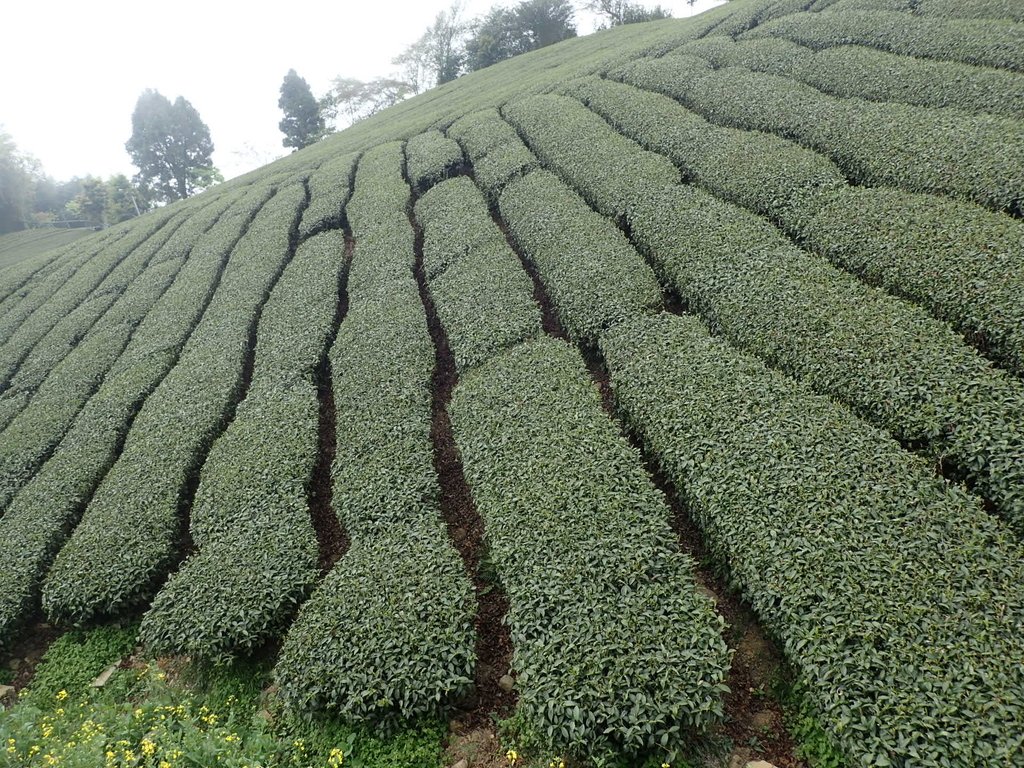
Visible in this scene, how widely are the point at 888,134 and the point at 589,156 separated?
7.88m

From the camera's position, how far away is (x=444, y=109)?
33781 millimetres

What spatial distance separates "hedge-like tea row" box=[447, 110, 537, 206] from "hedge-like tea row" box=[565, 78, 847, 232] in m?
2.88

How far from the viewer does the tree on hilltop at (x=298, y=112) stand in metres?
64.9

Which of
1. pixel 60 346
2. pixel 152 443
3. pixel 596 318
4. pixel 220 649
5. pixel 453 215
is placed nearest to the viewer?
pixel 220 649

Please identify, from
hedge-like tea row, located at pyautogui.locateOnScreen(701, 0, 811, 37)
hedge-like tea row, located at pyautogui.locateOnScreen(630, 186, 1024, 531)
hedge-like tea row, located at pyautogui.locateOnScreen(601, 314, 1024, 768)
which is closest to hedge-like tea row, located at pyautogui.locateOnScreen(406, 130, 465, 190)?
hedge-like tea row, located at pyautogui.locateOnScreen(630, 186, 1024, 531)

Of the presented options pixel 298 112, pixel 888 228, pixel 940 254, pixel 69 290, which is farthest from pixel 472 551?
pixel 298 112

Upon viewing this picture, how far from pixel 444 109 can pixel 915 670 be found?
1350 inches

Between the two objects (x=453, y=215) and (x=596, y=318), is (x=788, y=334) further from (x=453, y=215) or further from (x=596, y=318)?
(x=453, y=215)

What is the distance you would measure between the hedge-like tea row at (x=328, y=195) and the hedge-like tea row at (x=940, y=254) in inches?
642

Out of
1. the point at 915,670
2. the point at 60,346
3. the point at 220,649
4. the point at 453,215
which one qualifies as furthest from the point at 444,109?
the point at 915,670

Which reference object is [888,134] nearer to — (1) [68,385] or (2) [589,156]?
(2) [589,156]

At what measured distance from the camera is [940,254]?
10102 mm

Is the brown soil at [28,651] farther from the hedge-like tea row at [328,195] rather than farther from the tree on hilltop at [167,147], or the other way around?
the tree on hilltop at [167,147]

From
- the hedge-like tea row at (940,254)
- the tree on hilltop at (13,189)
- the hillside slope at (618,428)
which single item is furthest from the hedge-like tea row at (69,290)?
the tree on hilltop at (13,189)
